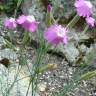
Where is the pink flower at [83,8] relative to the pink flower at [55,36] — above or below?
above

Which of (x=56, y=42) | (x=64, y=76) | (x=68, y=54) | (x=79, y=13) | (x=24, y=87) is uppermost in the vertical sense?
(x=68, y=54)

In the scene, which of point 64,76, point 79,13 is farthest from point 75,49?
point 79,13

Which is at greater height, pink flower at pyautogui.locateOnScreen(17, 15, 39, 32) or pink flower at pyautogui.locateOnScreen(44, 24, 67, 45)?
pink flower at pyautogui.locateOnScreen(17, 15, 39, 32)

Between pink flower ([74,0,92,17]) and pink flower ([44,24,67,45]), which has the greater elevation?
pink flower ([74,0,92,17])

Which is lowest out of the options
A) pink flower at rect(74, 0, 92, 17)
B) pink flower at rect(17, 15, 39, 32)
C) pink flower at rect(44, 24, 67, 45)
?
pink flower at rect(44, 24, 67, 45)

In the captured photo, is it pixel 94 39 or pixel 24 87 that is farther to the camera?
pixel 94 39

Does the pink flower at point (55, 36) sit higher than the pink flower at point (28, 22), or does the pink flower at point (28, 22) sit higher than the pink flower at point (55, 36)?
the pink flower at point (28, 22)

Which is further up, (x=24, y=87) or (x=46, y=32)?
(x=24, y=87)

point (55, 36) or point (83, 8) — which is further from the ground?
point (83, 8)

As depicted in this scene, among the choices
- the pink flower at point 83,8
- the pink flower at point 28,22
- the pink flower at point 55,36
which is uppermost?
the pink flower at point 83,8

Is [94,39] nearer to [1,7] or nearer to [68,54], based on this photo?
[68,54]

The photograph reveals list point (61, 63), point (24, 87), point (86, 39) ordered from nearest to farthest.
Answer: point (24, 87), point (61, 63), point (86, 39)
